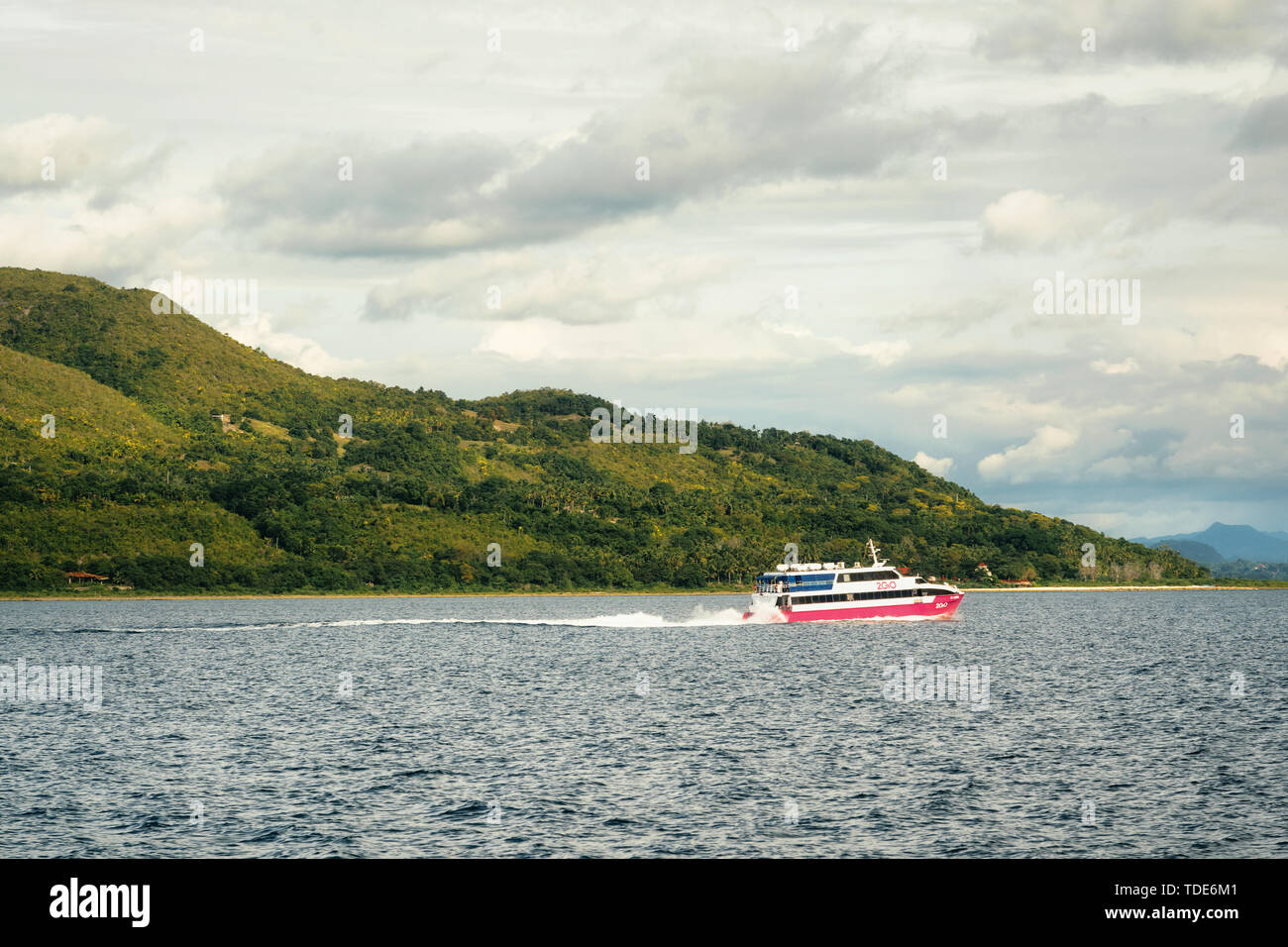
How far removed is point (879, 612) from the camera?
503 feet

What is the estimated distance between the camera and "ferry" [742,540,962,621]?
15088 cm

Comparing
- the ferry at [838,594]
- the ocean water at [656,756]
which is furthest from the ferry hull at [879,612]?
the ocean water at [656,756]

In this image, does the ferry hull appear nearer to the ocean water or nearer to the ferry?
the ferry

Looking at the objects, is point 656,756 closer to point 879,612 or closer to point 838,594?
point 838,594

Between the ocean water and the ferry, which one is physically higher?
the ferry

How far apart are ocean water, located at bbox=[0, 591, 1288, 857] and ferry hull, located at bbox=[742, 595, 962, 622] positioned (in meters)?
29.1

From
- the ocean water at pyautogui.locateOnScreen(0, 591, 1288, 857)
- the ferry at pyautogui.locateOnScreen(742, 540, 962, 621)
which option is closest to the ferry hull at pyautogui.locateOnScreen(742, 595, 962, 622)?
the ferry at pyautogui.locateOnScreen(742, 540, 962, 621)

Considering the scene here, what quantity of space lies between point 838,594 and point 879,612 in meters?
6.90

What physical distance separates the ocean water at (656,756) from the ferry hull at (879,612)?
95.4ft

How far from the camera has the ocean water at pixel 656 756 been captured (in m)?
40.4

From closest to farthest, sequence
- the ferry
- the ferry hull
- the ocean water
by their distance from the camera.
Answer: the ocean water
the ferry
the ferry hull

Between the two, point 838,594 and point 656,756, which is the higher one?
point 838,594

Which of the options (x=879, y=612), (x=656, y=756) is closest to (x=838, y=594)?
(x=879, y=612)
